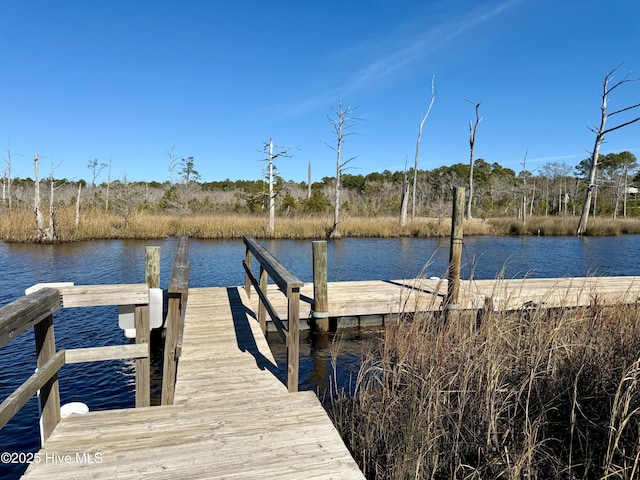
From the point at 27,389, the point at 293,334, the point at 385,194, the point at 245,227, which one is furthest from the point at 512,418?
the point at 385,194

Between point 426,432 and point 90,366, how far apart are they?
4.62m

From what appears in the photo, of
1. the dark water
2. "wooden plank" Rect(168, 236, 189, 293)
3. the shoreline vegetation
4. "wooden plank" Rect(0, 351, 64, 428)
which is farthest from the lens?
the shoreline vegetation

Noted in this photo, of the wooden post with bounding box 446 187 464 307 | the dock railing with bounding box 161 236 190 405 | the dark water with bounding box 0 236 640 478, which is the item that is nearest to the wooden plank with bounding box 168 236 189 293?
the dock railing with bounding box 161 236 190 405

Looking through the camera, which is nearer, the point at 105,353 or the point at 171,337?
the point at 105,353

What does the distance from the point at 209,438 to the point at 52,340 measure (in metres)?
1.10

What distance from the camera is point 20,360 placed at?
5.37 m

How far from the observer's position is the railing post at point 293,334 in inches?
125

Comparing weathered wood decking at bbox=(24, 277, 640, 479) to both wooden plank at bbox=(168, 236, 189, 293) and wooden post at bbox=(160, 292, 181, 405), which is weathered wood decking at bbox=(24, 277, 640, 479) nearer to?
wooden post at bbox=(160, 292, 181, 405)

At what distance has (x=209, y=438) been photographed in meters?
2.45

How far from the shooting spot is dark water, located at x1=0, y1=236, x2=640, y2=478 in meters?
4.67

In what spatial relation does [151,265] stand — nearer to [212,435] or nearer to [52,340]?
[52,340]

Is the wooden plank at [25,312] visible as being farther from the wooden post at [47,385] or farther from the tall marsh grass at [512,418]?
the tall marsh grass at [512,418]

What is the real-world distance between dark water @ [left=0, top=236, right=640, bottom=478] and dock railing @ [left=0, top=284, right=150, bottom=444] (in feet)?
4.71

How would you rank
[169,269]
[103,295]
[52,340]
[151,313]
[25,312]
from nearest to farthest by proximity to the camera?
[25,312] < [52,340] < [103,295] < [151,313] < [169,269]
